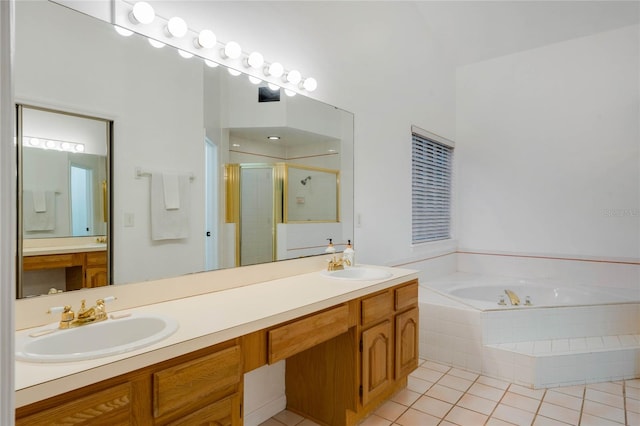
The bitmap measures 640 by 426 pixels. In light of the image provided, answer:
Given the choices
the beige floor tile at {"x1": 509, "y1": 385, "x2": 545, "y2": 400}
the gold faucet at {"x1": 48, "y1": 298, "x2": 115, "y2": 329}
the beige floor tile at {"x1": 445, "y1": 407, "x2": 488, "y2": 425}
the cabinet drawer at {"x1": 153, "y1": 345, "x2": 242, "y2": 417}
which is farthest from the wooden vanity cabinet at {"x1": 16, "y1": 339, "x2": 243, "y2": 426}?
the beige floor tile at {"x1": 509, "y1": 385, "x2": 545, "y2": 400}

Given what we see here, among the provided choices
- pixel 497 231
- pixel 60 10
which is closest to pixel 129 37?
pixel 60 10

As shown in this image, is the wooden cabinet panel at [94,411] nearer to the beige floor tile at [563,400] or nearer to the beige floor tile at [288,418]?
the beige floor tile at [288,418]

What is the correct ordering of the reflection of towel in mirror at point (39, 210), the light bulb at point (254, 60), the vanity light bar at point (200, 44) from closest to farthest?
the reflection of towel in mirror at point (39, 210) → the vanity light bar at point (200, 44) → the light bulb at point (254, 60)

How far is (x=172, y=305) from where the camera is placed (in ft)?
5.01

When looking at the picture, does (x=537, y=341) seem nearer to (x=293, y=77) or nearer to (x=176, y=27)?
(x=293, y=77)

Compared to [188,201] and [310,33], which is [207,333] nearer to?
[188,201]

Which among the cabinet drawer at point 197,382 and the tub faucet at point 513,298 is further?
the tub faucet at point 513,298

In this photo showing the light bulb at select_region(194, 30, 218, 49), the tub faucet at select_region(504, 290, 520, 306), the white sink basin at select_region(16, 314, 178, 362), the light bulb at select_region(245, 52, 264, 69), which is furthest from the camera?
the tub faucet at select_region(504, 290, 520, 306)

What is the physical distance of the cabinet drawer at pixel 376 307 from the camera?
1.92 meters

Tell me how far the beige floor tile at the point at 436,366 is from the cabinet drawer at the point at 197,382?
1950 millimetres

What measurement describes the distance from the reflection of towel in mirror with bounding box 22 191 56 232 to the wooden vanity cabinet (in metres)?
0.65

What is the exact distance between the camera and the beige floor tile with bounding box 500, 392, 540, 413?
219 cm

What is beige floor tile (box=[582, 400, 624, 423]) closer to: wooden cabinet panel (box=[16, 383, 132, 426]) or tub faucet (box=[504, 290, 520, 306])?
tub faucet (box=[504, 290, 520, 306])

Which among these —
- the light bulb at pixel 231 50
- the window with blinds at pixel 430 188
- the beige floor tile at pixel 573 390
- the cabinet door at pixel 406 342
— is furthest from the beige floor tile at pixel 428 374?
the light bulb at pixel 231 50
